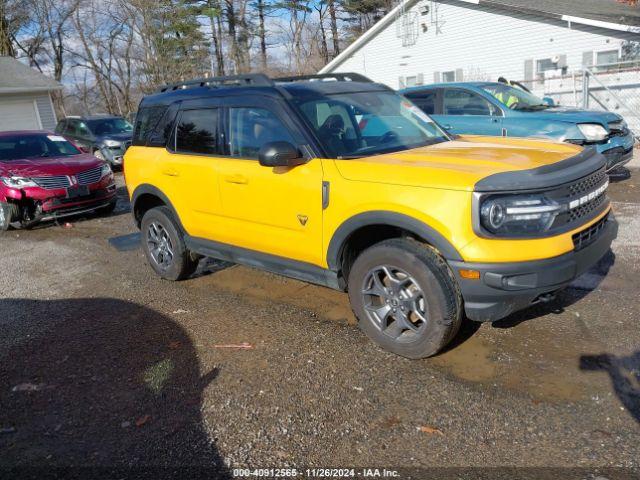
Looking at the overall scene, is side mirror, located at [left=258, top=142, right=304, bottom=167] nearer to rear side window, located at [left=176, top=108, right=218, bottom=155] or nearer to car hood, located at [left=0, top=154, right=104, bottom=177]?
rear side window, located at [left=176, top=108, right=218, bottom=155]

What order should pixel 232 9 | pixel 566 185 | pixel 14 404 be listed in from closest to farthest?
pixel 566 185 < pixel 14 404 < pixel 232 9

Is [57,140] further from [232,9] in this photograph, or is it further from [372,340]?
[232,9]

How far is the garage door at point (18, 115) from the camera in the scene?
894 inches

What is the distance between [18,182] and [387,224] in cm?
725

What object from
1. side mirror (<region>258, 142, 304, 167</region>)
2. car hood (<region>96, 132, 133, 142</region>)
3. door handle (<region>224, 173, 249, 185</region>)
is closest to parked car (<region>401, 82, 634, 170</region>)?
door handle (<region>224, 173, 249, 185</region>)

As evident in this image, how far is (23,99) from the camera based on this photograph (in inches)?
921

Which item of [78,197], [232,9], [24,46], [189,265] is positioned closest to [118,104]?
[24,46]

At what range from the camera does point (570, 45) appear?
58.4 ft

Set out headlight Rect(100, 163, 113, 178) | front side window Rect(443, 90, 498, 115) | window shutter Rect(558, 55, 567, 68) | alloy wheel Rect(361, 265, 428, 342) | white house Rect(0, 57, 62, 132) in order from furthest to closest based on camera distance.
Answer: white house Rect(0, 57, 62, 132) → window shutter Rect(558, 55, 567, 68) → headlight Rect(100, 163, 113, 178) → front side window Rect(443, 90, 498, 115) → alloy wheel Rect(361, 265, 428, 342)

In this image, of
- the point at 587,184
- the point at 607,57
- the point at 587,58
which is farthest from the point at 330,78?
the point at 607,57

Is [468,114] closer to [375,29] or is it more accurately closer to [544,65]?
[544,65]

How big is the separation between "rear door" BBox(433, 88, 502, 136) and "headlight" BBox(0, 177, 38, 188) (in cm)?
687

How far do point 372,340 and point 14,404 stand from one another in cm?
250

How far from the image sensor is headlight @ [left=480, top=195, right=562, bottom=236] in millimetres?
3117
